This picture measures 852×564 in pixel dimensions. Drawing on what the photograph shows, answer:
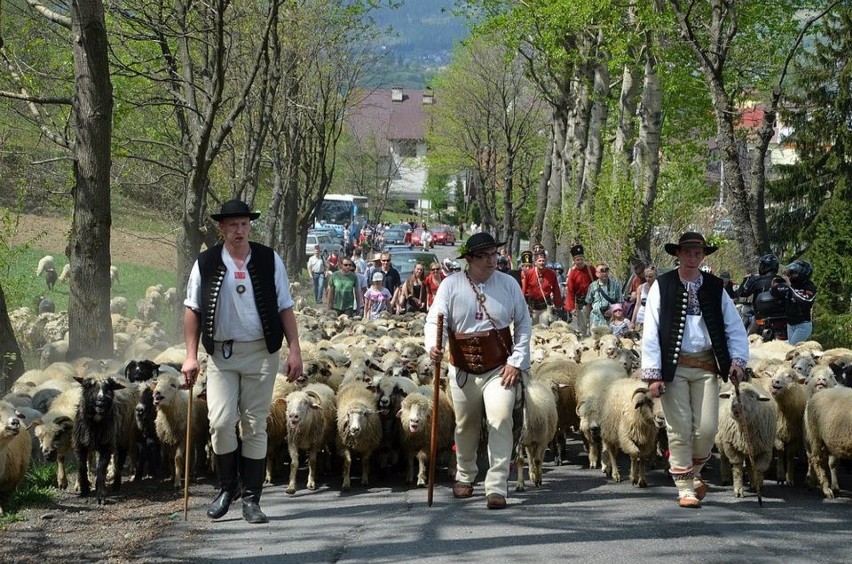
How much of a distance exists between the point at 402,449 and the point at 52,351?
7.64m

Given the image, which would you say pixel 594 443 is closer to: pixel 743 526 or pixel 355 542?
pixel 743 526

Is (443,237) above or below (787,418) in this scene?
above

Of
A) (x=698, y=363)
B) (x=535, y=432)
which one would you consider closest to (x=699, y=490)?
(x=698, y=363)

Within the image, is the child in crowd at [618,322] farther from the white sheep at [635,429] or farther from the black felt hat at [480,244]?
the black felt hat at [480,244]

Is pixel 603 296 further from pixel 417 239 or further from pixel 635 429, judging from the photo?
pixel 417 239

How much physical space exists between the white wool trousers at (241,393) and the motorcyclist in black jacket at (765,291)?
340 inches

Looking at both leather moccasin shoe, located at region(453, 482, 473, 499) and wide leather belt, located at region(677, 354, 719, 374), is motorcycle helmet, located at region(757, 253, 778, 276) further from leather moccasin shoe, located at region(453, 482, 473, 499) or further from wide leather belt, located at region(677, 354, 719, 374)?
leather moccasin shoe, located at region(453, 482, 473, 499)

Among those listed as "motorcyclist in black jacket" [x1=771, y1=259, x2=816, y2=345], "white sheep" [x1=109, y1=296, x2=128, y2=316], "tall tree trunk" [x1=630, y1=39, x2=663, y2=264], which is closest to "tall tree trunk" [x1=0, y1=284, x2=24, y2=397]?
"motorcyclist in black jacket" [x1=771, y1=259, x2=816, y2=345]

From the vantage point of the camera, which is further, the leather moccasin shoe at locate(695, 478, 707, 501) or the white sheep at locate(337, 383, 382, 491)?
the white sheep at locate(337, 383, 382, 491)

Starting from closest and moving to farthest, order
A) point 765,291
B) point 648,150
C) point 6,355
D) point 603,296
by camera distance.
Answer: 1. point 6,355
2. point 765,291
3. point 603,296
4. point 648,150

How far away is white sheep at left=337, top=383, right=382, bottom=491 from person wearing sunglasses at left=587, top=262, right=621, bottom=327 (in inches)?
291

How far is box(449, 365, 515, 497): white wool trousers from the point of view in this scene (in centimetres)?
878

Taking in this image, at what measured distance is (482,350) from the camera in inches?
351

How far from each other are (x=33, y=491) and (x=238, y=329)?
112 inches
